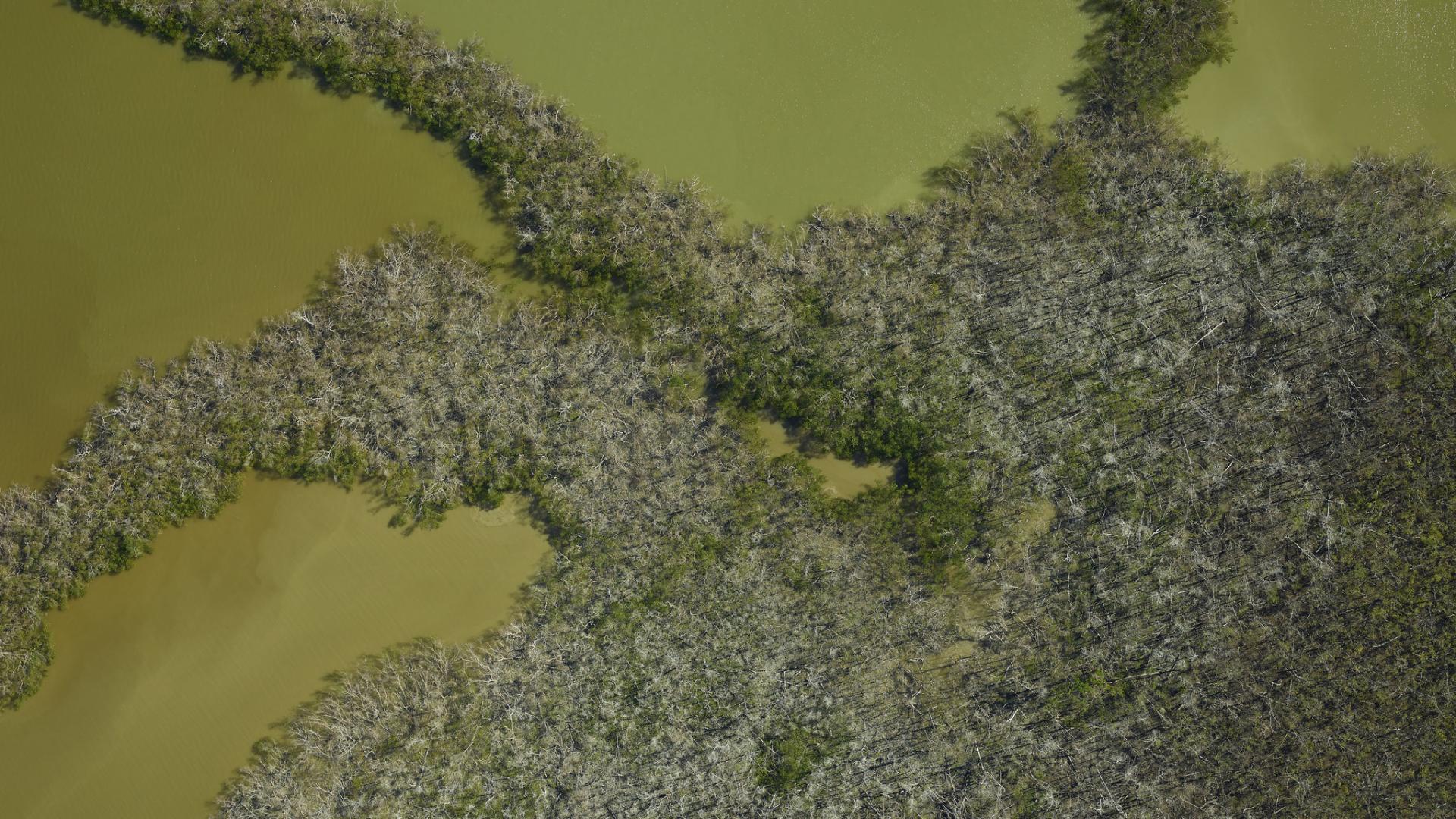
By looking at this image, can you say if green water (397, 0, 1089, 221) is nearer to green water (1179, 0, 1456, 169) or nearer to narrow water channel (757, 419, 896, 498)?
green water (1179, 0, 1456, 169)

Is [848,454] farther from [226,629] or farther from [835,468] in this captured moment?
[226,629]

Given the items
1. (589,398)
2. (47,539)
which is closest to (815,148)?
(589,398)

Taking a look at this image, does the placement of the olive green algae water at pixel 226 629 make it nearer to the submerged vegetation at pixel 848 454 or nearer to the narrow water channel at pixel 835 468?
the submerged vegetation at pixel 848 454

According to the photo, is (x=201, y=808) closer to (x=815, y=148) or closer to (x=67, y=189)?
(x=67, y=189)

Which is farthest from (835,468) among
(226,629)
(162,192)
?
(162,192)

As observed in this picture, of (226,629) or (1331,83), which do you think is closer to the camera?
(226,629)

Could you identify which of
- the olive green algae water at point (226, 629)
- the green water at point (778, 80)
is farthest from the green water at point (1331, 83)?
the olive green algae water at point (226, 629)
